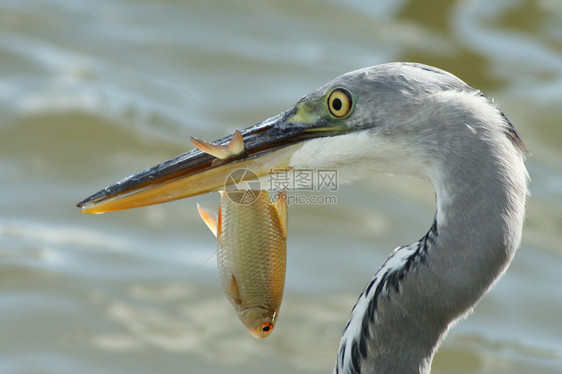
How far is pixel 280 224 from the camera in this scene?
3012mm

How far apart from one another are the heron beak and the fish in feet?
0.30

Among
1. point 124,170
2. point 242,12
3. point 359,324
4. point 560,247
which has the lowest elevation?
point 359,324

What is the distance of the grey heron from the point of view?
258 centimetres

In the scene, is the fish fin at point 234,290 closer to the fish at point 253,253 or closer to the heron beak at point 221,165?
the fish at point 253,253

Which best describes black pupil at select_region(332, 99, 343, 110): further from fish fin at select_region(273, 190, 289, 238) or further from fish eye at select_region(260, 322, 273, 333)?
fish eye at select_region(260, 322, 273, 333)

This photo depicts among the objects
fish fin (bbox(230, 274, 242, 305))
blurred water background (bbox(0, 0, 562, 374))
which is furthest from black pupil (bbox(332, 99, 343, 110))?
blurred water background (bbox(0, 0, 562, 374))

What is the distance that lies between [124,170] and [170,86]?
3.63ft

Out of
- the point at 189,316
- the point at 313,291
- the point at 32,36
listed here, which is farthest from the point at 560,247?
the point at 32,36

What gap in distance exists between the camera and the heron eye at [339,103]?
2875mm

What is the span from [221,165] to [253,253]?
34 centimetres

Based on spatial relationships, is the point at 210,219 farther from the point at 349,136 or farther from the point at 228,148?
the point at 349,136

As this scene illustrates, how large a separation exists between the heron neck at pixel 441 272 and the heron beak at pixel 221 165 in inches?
20.8

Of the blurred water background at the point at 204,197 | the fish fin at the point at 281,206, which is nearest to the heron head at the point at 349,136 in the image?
the fish fin at the point at 281,206

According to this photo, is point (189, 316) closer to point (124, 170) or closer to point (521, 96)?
point (124, 170)
